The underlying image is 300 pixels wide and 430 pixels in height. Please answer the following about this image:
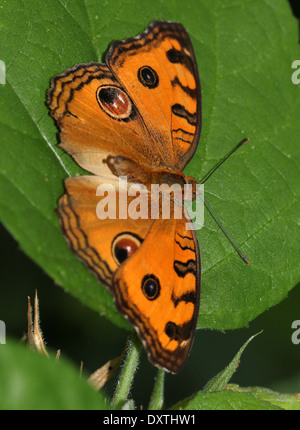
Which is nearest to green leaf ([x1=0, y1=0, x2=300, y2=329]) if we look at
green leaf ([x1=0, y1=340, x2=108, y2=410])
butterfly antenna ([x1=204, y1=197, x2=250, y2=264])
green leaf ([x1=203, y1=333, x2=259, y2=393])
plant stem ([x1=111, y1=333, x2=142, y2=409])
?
butterfly antenna ([x1=204, y1=197, x2=250, y2=264])

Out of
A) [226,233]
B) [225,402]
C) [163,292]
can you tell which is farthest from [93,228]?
[225,402]

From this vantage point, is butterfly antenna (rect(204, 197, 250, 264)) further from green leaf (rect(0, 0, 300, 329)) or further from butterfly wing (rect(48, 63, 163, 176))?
butterfly wing (rect(48, 63, 163, 176))

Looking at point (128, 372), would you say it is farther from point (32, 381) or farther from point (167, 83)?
point (167, 83)

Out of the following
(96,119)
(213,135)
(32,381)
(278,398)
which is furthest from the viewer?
(213,135)

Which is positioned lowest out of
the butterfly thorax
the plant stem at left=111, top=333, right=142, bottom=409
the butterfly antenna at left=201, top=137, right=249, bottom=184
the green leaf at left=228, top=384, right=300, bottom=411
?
the plant stem at left=111, top=333, right=142, bottom=409

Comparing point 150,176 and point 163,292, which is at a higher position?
point 150,176

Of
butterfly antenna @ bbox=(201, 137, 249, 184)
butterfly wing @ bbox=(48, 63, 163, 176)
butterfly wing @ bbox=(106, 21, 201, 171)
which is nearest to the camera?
butterfly wing @ bbox=(48, 63, 163, 176)

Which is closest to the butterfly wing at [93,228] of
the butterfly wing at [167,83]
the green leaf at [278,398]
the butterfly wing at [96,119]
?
the butterfly wing at [96,119]
